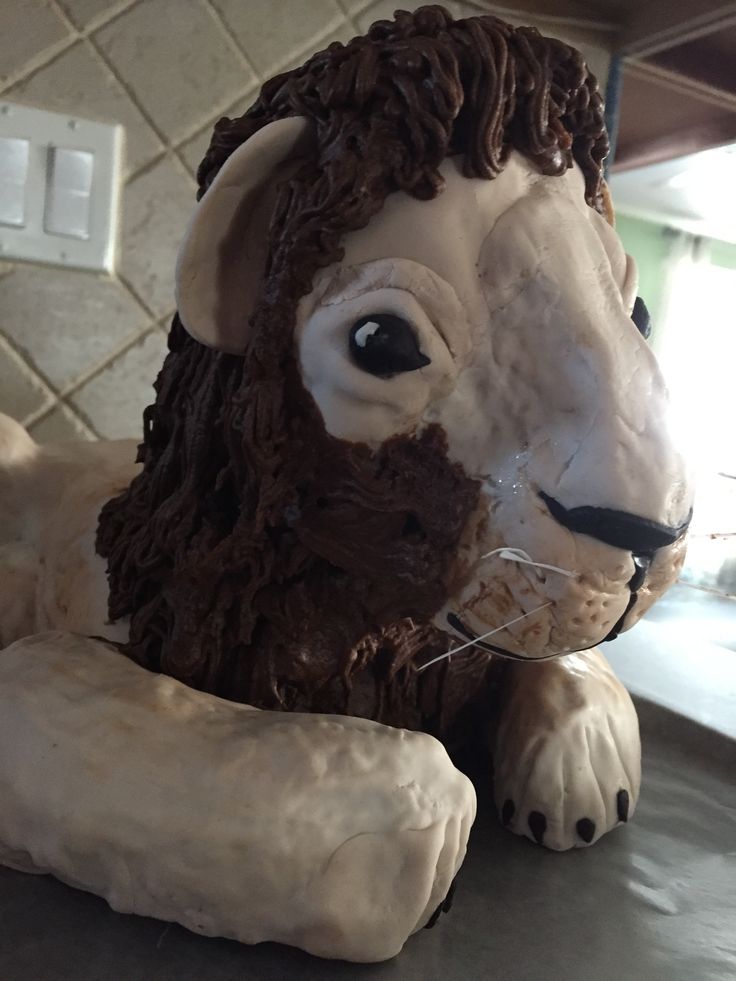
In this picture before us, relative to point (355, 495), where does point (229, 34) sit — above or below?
above

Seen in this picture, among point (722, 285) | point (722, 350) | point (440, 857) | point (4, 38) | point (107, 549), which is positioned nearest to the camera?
point (440, 857)

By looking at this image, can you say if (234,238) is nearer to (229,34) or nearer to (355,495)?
(355,495)

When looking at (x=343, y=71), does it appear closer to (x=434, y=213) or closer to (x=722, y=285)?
(x=434, y=213)

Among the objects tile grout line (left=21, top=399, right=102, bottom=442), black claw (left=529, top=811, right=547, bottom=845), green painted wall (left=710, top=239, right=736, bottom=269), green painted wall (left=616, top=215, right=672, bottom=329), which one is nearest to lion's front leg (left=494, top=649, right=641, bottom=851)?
black claw (left=529, top=811, right=547, bottom=845)

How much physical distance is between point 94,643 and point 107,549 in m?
0.06

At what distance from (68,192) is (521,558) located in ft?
1.59

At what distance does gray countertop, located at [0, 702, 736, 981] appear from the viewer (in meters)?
0.30

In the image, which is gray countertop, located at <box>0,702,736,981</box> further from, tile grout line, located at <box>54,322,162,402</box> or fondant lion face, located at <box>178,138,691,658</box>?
tile grout line, located at <box>54,322,162,402</box>

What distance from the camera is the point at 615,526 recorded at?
297mm

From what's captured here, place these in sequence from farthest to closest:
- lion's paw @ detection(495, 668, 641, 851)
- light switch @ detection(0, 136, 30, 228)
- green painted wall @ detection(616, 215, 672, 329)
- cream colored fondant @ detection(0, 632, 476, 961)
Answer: green painted wall @ detection(616, 215, 672, 329)
light switch @ detection(0, 136, 30, 228)
lion's paw @ detection(495, 668, 641, 851)
cream colored fondant @ detection(0, 632, 476, 961)

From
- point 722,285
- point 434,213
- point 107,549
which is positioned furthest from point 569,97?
point 722,285

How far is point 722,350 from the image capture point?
1.75m

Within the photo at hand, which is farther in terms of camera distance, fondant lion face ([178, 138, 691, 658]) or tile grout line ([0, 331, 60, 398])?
tile grout line ([0, 331, 60, 398])

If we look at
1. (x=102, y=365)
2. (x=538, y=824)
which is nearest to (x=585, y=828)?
(x=538, y=824)
